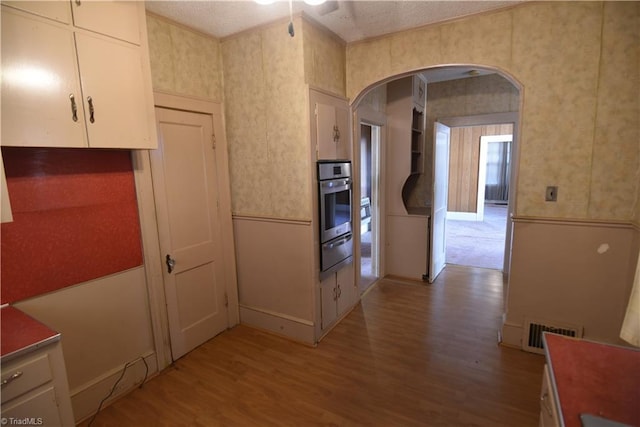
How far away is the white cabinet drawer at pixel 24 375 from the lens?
127cm

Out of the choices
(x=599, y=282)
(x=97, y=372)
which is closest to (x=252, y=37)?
(x=97, y=372)

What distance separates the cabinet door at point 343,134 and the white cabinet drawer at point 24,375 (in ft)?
7.83

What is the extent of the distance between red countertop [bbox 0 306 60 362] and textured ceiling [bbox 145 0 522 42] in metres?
2.09

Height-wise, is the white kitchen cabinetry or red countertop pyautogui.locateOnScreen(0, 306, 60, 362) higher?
the white kitchen cabinetry

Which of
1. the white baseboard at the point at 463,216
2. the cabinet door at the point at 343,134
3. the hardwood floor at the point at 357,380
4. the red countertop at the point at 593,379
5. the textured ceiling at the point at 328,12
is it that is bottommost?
the hardwood floor at the point at 357,380

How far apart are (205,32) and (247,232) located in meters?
1.76

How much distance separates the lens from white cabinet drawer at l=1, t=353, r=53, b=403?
127cm

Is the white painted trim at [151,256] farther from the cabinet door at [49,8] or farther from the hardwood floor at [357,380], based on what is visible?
the cabinet door at [49,8]

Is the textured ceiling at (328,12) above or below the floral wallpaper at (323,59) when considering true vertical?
above

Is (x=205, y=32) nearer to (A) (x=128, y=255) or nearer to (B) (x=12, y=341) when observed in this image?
(A) (x=128, y=255)

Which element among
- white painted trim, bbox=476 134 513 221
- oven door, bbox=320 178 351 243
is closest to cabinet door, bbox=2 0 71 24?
oven door, bbox=320 178 351 243

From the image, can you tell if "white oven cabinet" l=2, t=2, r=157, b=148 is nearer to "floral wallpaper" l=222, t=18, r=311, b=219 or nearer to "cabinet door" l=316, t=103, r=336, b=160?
"floral wallpaper" l=222, t=18, r=311, b=219

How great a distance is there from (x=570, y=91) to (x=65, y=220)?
11.5ft

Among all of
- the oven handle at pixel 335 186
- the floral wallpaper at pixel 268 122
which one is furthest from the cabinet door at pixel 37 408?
the oven handle at pixel 335 186
